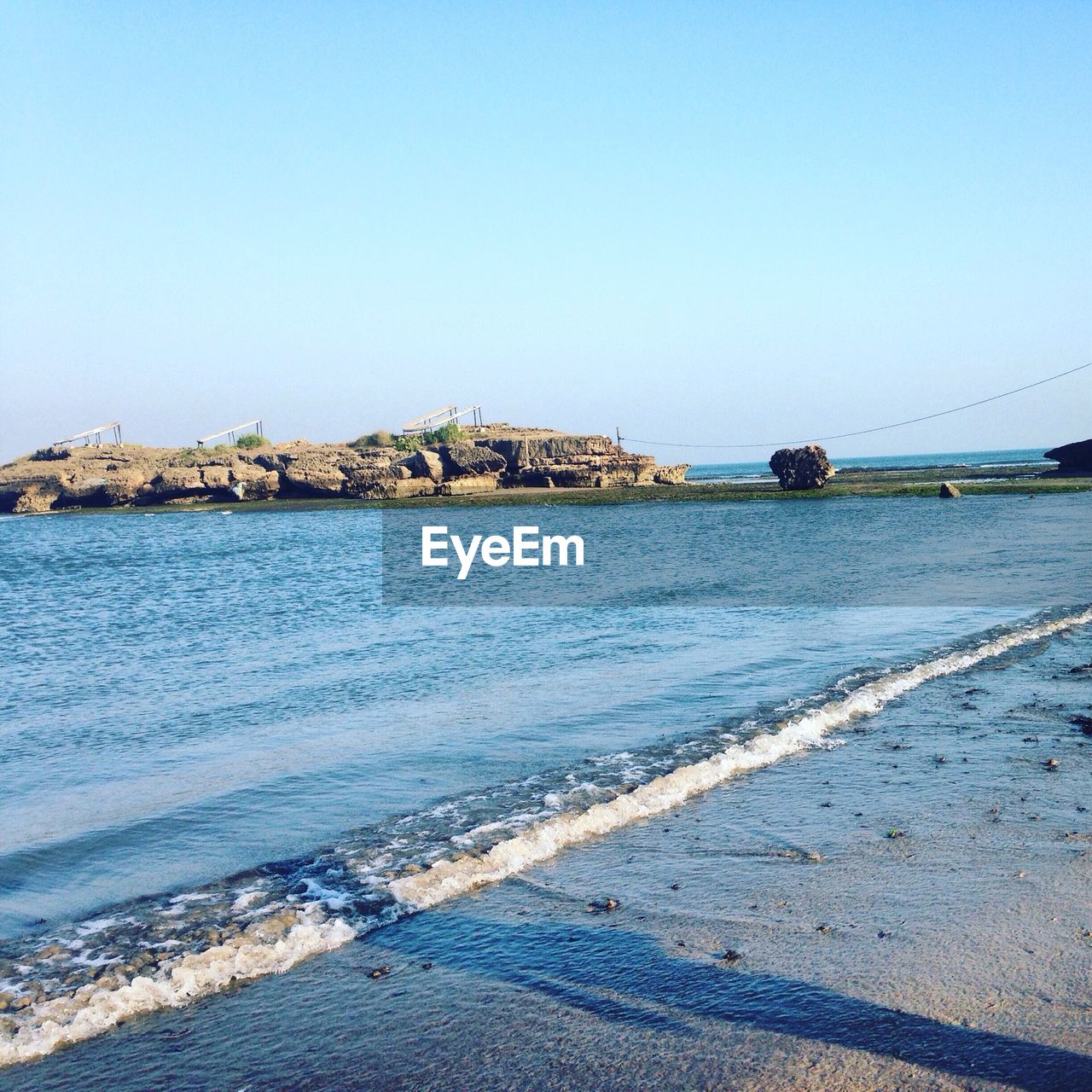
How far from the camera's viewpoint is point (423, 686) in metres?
13.2

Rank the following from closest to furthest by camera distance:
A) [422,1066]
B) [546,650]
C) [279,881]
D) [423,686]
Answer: [422,1066] → [279,881] → [423,686] → [546,650]

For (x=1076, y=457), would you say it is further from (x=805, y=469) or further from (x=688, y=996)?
(x=688, y=996)

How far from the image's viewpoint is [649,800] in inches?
312

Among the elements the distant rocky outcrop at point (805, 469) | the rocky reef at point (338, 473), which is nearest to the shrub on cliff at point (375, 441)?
the rocky reef at point (338, 473)

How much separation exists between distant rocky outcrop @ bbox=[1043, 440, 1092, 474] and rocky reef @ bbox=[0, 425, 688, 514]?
3327 centimetres

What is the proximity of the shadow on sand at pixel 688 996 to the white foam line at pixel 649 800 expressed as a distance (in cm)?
50

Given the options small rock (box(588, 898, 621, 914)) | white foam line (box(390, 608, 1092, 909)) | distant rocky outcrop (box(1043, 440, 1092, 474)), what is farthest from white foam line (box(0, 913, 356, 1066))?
distant rocky outcrop (box(1043, 440, 1092, 474))

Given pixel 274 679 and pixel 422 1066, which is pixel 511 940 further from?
pixel 274 679

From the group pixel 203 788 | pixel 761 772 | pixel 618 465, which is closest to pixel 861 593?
pixel 761 772

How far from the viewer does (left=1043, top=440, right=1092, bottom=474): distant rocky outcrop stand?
240 ft

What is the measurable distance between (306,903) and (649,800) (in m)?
2.94

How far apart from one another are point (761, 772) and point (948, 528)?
33141mm

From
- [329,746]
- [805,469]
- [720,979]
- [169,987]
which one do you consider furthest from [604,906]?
[805,469]

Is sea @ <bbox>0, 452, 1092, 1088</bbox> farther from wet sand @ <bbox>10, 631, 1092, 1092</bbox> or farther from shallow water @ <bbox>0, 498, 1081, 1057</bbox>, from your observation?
wet sand @ <bbox>10, 631, 1092, 1092</bbox>
